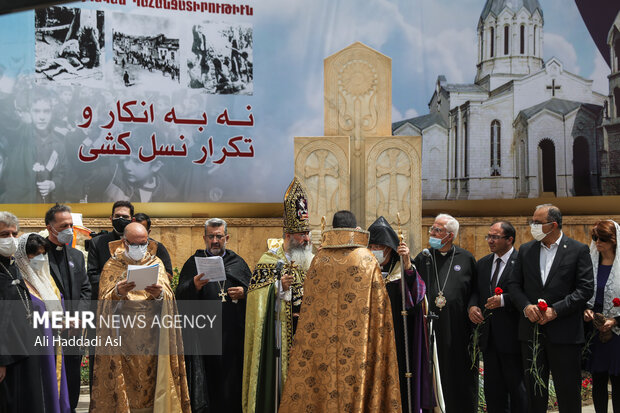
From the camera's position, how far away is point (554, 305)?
493 centimetres

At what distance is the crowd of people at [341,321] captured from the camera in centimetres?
446

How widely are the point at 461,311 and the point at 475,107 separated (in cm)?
552

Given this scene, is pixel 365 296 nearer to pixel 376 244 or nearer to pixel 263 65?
pixel 376 244

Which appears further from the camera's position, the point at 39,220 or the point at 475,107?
the point at 475,107

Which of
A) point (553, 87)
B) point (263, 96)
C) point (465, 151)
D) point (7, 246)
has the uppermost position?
point (553, 87)

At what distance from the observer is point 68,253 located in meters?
5.42

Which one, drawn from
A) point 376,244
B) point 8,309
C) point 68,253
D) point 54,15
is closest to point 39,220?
point 54,15

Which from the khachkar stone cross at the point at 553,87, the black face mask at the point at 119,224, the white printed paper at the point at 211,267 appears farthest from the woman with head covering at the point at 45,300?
the khachkar stone cross at the point at 553,87

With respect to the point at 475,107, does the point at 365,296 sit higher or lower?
lower

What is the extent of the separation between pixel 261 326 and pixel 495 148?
20.9ft

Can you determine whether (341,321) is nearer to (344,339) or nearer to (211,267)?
Result: (344,339)

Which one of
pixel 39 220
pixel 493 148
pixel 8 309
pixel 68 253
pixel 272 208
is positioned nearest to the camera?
pixel 8 309

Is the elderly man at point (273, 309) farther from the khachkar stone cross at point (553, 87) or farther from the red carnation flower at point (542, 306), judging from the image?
the khachkar stone cross at point (553, 87)

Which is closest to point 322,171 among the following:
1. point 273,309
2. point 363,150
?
point 363,150
